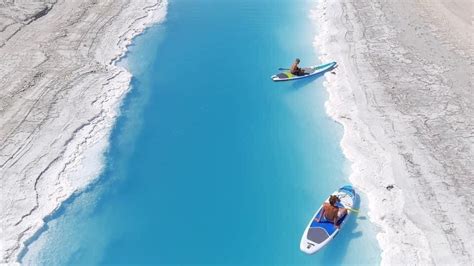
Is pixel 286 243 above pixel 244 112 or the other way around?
the other way around

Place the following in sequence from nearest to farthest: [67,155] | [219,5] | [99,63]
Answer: [67,155] < [99,63] < [219,5]

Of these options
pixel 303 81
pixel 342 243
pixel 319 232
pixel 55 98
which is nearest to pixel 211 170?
pixel 319 232

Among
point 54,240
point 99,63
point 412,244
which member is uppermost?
point 99,63

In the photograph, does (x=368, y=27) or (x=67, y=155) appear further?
(x=368, y=27)

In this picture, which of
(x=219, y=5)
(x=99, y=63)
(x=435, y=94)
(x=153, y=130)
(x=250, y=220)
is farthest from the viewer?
(x=219, y=5)

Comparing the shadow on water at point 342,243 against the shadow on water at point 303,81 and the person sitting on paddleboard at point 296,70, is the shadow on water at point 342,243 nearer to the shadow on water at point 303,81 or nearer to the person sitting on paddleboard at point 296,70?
the shadow on water at point 303,81

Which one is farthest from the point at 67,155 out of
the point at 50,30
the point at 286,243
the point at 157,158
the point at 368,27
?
the point at 368,27

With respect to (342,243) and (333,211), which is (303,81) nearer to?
(333,211)

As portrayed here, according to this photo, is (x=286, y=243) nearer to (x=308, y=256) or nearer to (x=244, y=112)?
(x=308, y=256)
